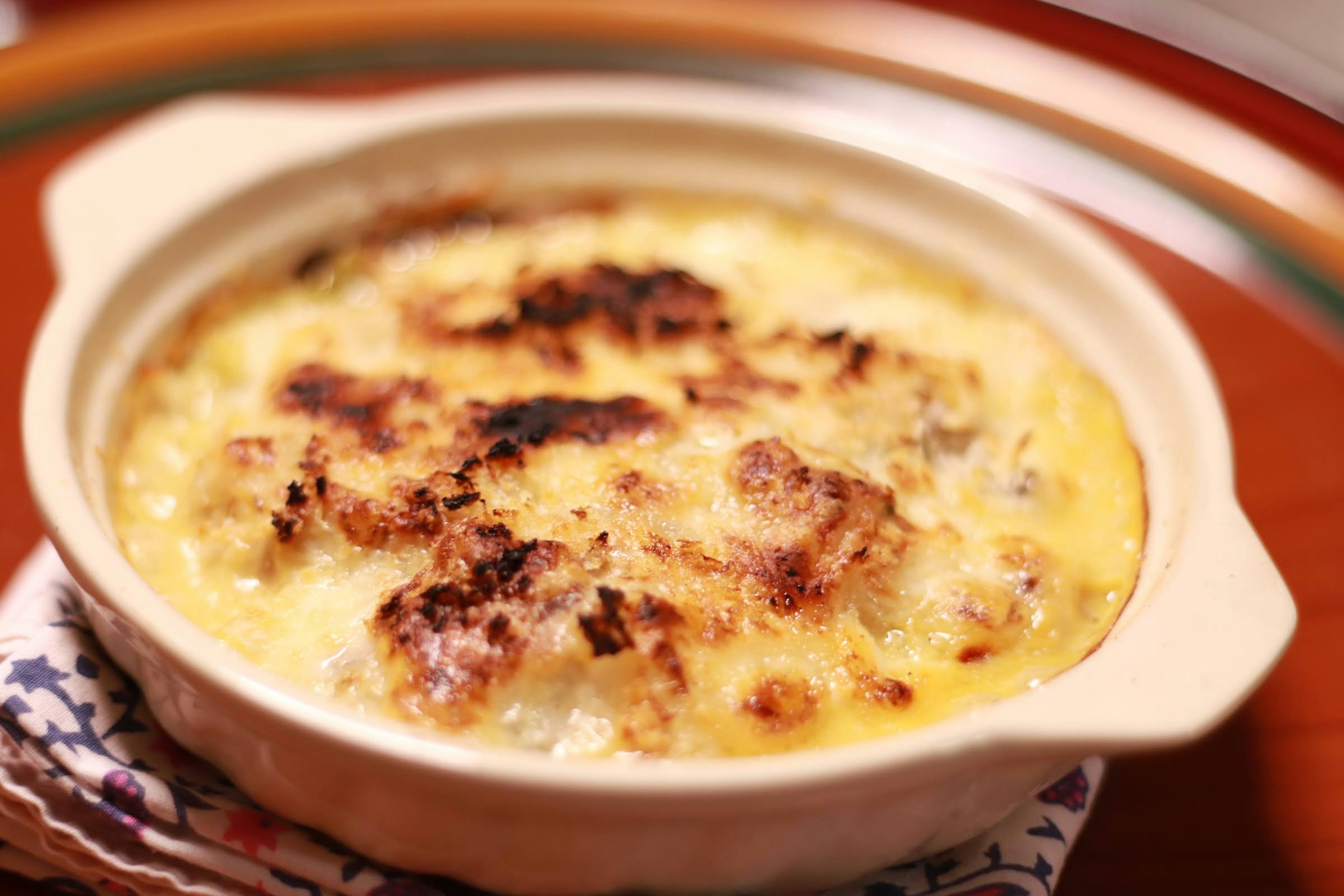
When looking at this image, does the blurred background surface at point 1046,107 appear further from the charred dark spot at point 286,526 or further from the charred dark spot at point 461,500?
the charred dark spot at point 461,500

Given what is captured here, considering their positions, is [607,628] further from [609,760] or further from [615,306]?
[615,306]

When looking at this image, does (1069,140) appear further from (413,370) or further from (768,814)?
(768,814)

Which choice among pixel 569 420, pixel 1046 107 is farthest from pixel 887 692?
pixel 1046 107

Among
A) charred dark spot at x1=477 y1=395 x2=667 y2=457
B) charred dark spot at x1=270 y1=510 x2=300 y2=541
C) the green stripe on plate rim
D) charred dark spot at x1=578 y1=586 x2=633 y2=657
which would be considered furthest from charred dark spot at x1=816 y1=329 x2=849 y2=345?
the green stripe on plate rim

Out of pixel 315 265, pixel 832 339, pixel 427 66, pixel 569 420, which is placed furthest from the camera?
pixel 427 66

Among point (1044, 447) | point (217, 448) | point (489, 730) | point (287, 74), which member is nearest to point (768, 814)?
point (489, 730)

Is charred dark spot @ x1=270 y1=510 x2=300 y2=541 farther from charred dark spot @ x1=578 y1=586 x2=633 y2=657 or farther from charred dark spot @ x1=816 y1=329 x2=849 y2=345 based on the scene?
charred dark spot @ x1=816 y1=329 x2=849 y2=345
